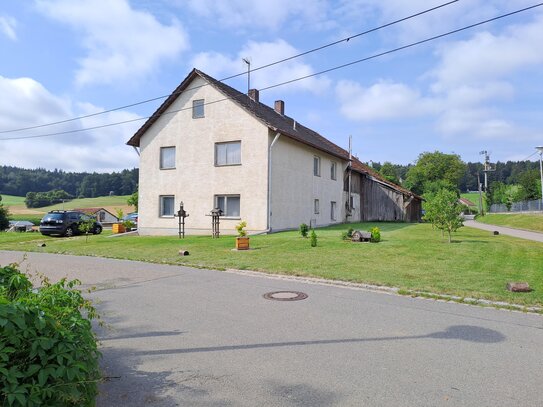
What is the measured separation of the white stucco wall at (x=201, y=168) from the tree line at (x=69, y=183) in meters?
81.7

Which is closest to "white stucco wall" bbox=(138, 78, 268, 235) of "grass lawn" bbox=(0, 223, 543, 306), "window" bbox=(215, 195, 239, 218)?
"window" bbox=(215, 195, 239, 218)

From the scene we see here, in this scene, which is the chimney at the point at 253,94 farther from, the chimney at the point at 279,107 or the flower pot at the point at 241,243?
the flower pot at the point at 241,243

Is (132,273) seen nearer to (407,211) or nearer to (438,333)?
(438,333)

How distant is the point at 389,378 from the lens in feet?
12.9

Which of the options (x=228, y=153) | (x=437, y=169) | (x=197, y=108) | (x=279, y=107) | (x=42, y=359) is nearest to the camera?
(x=42, y=359)

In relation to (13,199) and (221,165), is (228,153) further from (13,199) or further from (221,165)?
(13,199)

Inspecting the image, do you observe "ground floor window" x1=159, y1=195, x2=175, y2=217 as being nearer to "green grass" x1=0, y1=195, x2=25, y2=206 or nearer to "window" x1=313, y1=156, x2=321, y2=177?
"window" x1=313, y1=156, x2=321, y2=177

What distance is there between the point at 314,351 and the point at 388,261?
7591 mm

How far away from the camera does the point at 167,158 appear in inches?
963

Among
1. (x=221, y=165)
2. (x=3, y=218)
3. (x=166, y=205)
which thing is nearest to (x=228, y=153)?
(x=221, y=165)

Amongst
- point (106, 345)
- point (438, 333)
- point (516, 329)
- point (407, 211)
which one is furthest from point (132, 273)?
point (407, 211)

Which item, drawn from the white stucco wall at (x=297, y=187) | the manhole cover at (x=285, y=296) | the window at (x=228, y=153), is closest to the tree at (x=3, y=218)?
the window at (x=228, y=153)

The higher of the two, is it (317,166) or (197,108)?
(197,108)

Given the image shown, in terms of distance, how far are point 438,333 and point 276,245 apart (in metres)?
10.6
